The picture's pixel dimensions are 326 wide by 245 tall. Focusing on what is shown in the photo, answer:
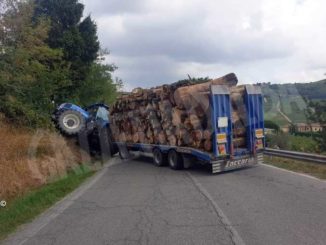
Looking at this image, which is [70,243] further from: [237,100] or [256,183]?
[237,100]

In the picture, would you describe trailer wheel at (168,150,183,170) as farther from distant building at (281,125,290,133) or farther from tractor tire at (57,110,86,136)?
distant building at (281,125,290,133)

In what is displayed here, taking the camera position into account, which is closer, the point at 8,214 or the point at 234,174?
the point at 8,214

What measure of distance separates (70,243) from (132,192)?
439 cm

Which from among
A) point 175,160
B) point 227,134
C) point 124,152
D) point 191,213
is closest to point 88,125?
point 124,152

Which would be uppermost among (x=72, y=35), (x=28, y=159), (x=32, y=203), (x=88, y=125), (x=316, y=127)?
(x=72, y=35)

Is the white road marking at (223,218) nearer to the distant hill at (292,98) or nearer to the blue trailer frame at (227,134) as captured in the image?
the blue trailer frame at (227,134)

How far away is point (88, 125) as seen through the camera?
20562 millimetres

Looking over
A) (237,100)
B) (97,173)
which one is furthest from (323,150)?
(97,173)

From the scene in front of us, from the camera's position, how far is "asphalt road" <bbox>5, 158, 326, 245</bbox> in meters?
6.81

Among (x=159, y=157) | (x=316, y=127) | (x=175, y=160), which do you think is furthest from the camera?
(x=316, y=127)

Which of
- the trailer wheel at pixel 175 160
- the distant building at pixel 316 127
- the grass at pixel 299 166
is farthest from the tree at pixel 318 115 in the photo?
the trailer wheel at pixel 175 160

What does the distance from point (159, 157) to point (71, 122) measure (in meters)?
5.35

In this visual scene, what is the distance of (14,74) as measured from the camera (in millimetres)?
16656

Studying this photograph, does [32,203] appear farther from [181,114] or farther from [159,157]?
[159,157]
